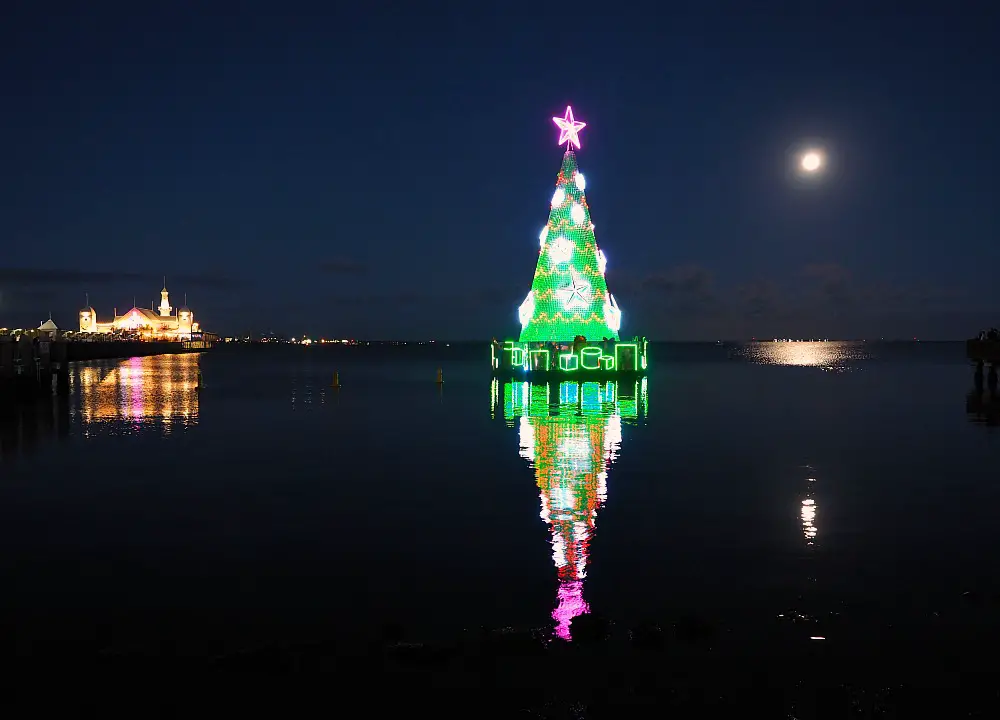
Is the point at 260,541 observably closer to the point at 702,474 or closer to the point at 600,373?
the point at 702,474

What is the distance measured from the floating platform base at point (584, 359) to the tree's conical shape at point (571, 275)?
1.10 meters

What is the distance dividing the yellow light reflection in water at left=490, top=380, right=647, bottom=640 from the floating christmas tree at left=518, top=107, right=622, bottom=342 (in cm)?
443

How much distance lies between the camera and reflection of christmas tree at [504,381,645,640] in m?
9.28

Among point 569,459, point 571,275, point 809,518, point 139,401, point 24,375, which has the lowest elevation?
point 809,518

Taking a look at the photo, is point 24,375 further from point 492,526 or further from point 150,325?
point 150,325

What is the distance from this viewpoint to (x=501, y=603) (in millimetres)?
8195

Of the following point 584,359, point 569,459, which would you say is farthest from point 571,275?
point 569,459

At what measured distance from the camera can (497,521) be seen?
38.7 feet

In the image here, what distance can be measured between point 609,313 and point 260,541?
3240 cm

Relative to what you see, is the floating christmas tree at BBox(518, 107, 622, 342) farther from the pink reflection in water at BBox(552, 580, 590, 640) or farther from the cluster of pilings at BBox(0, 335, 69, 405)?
the pink reflection in water at BBox(552, 580, 590, 640)

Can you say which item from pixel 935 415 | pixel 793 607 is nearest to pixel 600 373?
pixel 935 415

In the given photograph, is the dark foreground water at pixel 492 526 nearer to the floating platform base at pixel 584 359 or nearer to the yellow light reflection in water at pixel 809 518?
the yellow light reflection in water at pixel 809 518

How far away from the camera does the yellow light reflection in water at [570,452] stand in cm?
942

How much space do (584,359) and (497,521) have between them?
28876mm
